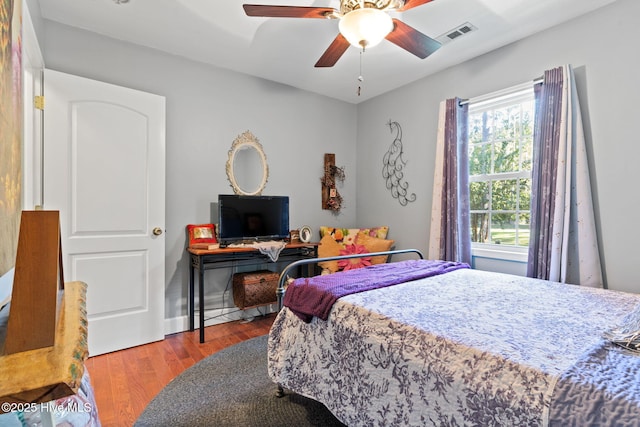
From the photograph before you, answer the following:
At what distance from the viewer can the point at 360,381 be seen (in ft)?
4.50

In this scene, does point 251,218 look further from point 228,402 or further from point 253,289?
point 228,402

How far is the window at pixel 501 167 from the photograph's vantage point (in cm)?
274

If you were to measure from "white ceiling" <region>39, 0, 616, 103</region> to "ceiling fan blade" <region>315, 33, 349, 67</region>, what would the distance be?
34cm

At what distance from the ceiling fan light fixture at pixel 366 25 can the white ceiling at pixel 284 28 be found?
2.14ft

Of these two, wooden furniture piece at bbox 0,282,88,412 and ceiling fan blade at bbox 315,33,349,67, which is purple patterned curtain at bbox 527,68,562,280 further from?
wooden furniture piece at bbox 0,282,88,412

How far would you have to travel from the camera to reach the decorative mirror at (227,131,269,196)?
10.9 feet

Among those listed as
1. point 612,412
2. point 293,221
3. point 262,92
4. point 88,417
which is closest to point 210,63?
point 262,92

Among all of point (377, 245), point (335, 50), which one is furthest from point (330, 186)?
point (335, 50)

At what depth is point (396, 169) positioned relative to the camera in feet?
12.3

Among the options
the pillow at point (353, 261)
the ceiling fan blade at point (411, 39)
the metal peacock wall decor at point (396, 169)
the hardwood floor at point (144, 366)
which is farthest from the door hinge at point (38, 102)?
the metal peacock wall decor at point (396, 169)

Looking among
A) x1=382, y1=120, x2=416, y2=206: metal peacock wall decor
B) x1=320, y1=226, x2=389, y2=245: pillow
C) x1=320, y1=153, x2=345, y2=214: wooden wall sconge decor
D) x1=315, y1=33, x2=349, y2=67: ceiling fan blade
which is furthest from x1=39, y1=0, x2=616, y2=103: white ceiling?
x1=320, y1=226, x2=389, y2=245: pillow

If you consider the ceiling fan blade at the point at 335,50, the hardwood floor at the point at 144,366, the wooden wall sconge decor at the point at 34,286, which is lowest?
the hardwood floor at the point at 144,366

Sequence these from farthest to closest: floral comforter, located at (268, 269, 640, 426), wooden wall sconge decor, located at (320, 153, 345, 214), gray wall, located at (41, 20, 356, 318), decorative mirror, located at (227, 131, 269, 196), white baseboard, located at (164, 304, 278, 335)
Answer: wooden wall sconge decor, located at (320, 153, 345, 214) → decorative mirror, located at (227, 131, 269, 196) → white baseboard, located at (164, 304, 278, 335) → gray wall, located at (41, 20, 356, 318) → floral comforter, located at (268, 269, 640, 426)

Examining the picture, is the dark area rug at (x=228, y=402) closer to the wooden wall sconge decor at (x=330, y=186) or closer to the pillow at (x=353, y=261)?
the pillow at (x=353, y=261)
